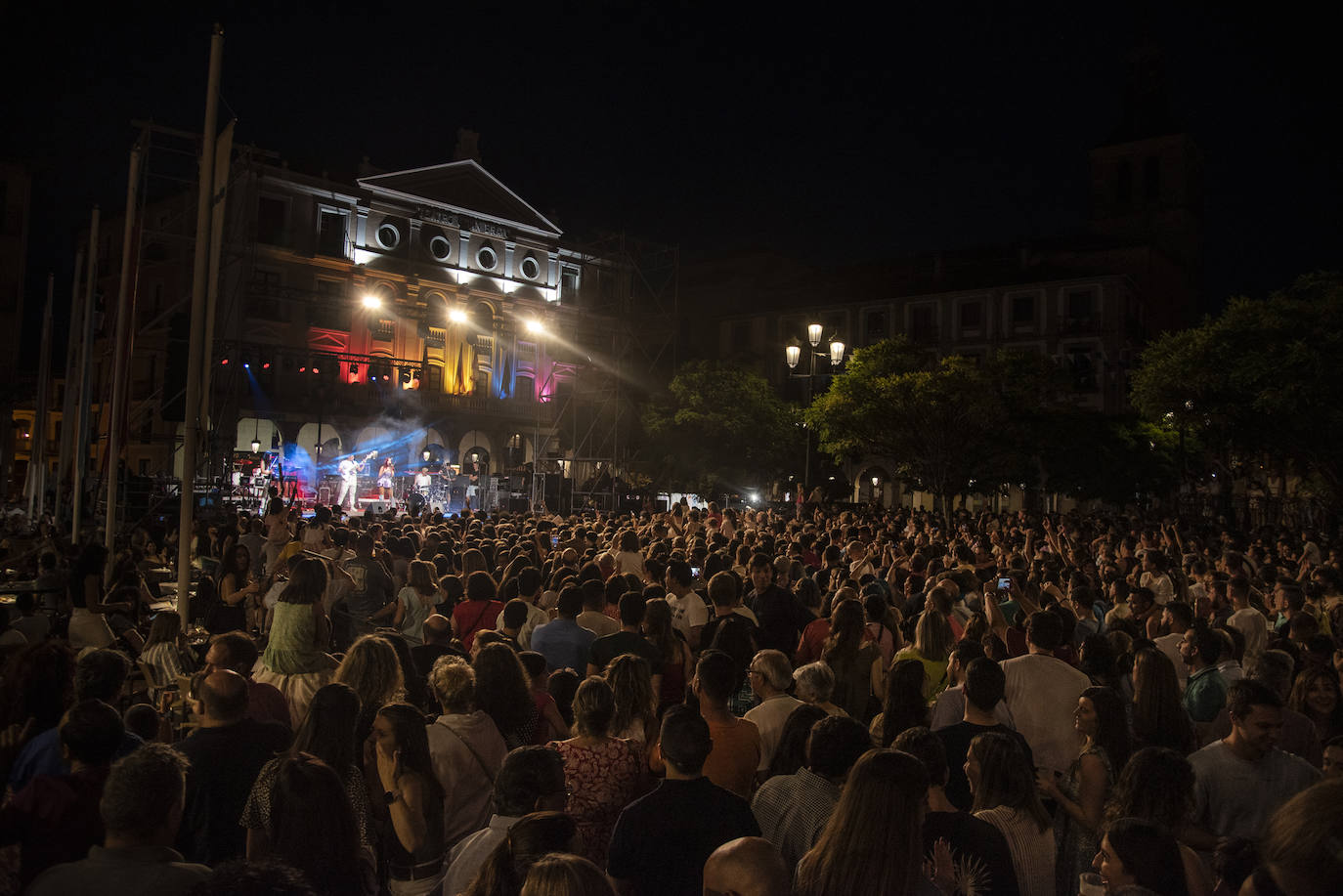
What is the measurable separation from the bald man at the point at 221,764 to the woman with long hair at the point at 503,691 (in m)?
0.91

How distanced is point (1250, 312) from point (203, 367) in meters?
25.2

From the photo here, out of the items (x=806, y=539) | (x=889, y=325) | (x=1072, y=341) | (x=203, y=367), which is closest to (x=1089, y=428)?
(x=1072, y=341)

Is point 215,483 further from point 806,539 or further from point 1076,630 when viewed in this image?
point 1076,630

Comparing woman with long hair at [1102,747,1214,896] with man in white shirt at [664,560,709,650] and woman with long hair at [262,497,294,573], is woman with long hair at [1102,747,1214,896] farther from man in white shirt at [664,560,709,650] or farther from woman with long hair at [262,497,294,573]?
woman with long hair at [262,497,294,573]

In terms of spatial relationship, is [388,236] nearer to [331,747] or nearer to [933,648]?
[933,648]

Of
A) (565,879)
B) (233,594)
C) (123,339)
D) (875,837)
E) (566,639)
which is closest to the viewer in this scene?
(565,879)

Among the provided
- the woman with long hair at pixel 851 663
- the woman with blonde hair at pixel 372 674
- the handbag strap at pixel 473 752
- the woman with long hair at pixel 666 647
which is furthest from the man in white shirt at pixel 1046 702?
the woman with blonde hair at pixel 372 674

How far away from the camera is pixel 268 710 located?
502 cm

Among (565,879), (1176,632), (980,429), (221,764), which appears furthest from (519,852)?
(980,429)

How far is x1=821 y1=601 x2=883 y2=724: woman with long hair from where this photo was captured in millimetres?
6344

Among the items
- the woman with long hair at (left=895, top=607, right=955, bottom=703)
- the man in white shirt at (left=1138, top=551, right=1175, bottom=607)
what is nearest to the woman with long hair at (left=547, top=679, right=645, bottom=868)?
the woman with long hair at (left=895, top=607, right=955, bottom=703)

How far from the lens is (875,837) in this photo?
292 centimetres

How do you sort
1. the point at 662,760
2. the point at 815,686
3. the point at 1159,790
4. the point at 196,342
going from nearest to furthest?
the point at 1159,790 < the point at 662,760 < the point at 815,686 < the point at 196,342

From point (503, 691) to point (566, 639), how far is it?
1.91 metres
